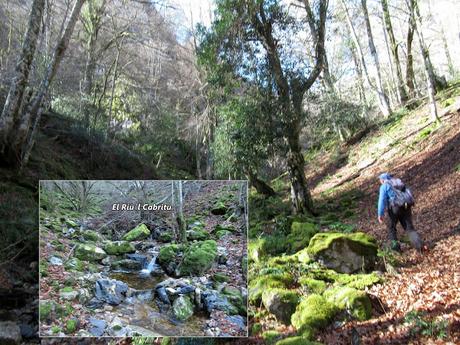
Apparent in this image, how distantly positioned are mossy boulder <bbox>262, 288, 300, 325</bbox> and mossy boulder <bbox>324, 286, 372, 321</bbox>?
55cm

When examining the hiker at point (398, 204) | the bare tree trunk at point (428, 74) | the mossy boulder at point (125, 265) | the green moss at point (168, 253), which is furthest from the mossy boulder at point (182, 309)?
the bare tree trunk at point (428, 74)

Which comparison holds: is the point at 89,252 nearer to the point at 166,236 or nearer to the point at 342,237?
the point at 166,236

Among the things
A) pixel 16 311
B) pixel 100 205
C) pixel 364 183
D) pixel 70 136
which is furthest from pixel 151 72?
pixel 100 205

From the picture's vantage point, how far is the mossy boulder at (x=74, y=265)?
156 inches

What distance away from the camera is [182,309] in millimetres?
3836

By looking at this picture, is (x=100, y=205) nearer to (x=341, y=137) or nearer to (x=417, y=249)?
(x=417, y=249)

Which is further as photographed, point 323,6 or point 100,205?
point 323,6

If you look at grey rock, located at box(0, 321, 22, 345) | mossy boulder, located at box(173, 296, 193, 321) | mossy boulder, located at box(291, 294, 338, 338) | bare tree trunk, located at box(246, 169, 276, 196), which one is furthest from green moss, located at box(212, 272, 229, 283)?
bare tree trunk, located at box(246, 169, 276, 196)

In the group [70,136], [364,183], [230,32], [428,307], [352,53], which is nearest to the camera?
[428,307]

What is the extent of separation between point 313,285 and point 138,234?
12.3 ft

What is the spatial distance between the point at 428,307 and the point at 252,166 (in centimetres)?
1089

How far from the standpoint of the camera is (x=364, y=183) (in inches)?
617

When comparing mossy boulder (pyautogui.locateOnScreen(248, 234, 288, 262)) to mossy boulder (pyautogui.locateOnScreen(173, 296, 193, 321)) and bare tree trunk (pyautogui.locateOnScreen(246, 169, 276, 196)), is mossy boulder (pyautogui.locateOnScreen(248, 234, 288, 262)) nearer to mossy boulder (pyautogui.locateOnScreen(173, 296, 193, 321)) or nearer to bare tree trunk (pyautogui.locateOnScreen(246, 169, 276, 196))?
mossy boulder (pyautogui.locateOnScreen(173, 296, 193, 321))

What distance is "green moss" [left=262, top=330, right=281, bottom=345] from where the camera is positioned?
17.4 ft
